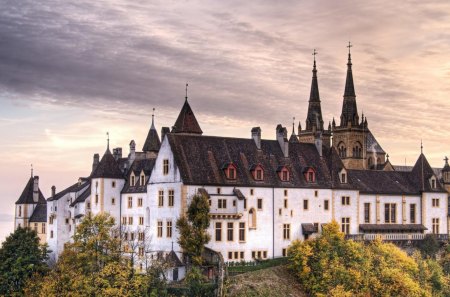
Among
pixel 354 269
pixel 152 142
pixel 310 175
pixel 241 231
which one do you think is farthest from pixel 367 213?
pixel 152 142

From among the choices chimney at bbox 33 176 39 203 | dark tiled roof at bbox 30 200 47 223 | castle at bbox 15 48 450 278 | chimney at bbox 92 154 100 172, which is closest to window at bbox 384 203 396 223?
castle at bbox 15 48 450 278

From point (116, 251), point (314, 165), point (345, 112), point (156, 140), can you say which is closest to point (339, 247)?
point (314, 165)

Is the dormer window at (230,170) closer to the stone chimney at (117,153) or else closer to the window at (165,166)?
the window at (165,166)

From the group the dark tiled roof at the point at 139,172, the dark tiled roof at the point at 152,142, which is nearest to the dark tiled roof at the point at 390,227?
the dark tiled roof at the point at 139,172

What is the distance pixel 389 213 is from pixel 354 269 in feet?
64.2

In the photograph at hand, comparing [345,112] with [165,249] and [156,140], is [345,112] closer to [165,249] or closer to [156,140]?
[156,140]

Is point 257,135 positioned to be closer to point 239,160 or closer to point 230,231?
point 239,160

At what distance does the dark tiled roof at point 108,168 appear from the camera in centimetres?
10394

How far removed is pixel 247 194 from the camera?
91.1 meters

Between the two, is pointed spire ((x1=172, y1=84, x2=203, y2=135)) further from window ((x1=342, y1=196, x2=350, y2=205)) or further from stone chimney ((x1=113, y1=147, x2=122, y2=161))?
window ((x1=342, y1=196, x2=350, y2=205))

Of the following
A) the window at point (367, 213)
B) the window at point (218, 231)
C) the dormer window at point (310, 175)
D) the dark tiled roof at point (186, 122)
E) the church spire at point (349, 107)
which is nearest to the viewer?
the window at point (218, 231)

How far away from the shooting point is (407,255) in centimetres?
9600

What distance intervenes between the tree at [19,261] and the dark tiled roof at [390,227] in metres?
34.4

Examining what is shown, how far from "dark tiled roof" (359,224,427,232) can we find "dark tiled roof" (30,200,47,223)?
46150 mm
